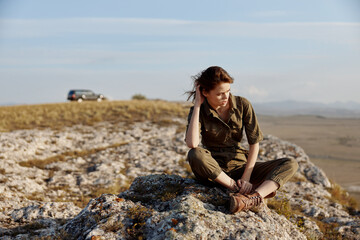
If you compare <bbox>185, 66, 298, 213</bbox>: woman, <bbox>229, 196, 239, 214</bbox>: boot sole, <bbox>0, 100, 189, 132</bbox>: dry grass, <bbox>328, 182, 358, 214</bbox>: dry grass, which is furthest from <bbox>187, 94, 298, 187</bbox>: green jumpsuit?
<bbox>0, 100, 189, 132</bbox>: dry grass

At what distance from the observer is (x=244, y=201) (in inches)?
177

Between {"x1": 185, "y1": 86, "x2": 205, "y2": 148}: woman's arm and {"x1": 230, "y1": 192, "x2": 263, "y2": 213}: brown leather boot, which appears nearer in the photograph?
{"x1": 230, "y1": 192, "x2": 263, "y2": 213}: brown leather boot

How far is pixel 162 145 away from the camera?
1409 cm

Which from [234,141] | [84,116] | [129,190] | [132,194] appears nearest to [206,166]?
[234,141]

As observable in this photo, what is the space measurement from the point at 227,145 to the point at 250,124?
538mm

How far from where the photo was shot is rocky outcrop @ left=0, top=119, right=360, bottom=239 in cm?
432

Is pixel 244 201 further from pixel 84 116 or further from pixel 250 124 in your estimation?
pixel 84 116

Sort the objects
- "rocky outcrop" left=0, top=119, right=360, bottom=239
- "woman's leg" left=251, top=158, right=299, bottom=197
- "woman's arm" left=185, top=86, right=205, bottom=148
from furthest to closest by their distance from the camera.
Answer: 1. "woman's arm" left=185, top=86, right=205, bottom=148
2. "woman's leg" left=251, top=158, right=299, bottom=197
3. "rocky outcrop" left=0, top=119, right=360, bottom=239

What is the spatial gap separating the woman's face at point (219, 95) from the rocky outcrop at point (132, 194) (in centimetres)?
145

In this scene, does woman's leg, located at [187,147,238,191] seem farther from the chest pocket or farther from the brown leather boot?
the chest pocket

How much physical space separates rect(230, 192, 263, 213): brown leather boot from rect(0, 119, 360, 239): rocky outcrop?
13cm

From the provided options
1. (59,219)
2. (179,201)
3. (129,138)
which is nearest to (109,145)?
(129,138)

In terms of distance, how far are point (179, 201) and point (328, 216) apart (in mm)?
5136

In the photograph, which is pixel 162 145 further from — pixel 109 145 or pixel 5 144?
pixel 5 144
